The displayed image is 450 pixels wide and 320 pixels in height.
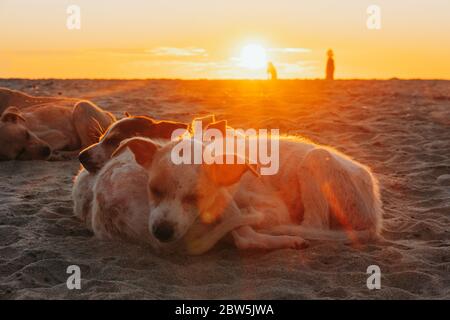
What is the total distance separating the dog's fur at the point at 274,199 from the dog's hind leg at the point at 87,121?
19.8 feet

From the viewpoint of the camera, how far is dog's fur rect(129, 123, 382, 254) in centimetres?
453

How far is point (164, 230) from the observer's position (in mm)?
4457

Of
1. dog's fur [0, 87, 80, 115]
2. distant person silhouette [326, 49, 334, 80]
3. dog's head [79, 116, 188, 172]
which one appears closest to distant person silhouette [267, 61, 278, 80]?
distant person silhouette [326, 49, 334, 80]

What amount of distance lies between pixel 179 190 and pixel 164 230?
1.04ft

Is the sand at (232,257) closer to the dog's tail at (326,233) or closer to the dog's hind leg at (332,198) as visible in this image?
the dog's tail at (326,233)

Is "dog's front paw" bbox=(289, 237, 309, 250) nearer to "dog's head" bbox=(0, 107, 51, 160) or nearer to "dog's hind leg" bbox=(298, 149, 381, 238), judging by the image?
"dog's hind leg" bbox=(298, 149, 381, 238)

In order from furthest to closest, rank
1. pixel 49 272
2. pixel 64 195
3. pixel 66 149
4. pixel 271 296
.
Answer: pixel 66 149 < pixel 64 195 < pixel 49 272 < pixel 271 296

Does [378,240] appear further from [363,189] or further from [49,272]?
[49,272]

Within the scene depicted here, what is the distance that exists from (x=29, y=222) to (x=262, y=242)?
250 centimetres

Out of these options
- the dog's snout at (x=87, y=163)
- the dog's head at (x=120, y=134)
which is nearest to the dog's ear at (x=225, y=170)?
the dog's head at (x=120, y=134)

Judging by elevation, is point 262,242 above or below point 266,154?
below

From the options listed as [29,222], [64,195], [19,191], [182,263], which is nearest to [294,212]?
[182,263]

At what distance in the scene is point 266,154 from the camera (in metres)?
5.75

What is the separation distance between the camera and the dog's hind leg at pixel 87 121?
11264 millimetres
